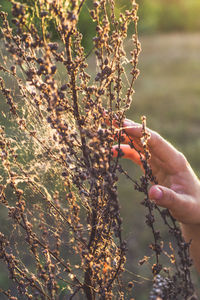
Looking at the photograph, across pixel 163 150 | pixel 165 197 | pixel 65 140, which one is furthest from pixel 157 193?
pixel 65 140

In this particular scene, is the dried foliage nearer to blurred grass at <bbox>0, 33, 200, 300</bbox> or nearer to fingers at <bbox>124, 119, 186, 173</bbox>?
blurred grass at <bbox>0, 33, 200, 300</bbox>

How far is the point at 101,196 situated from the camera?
1.48 m

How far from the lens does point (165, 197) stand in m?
1.73

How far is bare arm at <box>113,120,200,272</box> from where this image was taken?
192cm

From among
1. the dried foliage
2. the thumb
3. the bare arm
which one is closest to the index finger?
the bare arm

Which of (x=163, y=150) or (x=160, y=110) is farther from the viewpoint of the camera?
(x=160, y=110)

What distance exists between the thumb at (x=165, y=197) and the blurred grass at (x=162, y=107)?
1.06ft

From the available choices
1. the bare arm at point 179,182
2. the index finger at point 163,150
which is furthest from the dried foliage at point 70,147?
the index finger at point 163,150

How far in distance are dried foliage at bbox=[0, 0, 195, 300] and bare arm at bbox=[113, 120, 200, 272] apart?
1.18ft

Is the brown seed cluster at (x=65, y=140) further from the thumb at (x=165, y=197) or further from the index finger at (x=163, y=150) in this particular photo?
the index finger at (x=163, y=150)

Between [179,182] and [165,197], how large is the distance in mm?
471

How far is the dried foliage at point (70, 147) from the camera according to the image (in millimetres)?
1271

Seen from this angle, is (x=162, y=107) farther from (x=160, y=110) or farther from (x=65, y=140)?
(x=65, y=140)

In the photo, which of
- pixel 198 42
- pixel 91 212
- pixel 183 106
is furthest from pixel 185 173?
pixel 198 42
